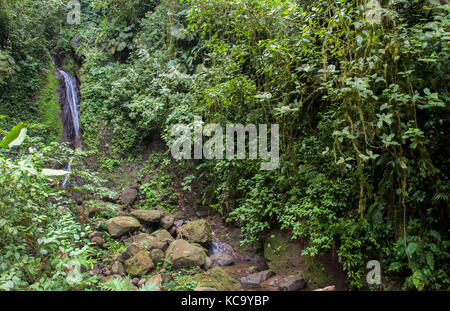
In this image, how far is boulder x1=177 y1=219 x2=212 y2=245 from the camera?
17.5 ft

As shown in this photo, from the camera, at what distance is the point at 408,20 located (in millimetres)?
3672

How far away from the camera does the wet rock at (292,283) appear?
4.07m

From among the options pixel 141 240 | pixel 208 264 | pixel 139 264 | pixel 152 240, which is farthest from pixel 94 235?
pixel 208 264

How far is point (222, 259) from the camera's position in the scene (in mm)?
5074

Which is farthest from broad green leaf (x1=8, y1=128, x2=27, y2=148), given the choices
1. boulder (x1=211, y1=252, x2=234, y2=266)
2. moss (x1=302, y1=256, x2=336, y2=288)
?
moss (x1=302, y1=256, x2=336, y2=288)

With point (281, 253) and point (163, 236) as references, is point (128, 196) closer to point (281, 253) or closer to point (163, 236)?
point (163, 236)

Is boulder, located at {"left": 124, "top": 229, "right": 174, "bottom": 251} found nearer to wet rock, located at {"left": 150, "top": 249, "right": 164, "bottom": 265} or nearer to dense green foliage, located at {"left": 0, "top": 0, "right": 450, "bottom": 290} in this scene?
wet rock, located at {"left": 150, "top": 249, "right": 164, "bottom": 265}

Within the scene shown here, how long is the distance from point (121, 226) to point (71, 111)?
6036mm

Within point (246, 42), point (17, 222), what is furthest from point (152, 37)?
point (17, 222)

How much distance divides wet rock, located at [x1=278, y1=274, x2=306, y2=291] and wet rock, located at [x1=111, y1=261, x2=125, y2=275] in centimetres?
252
